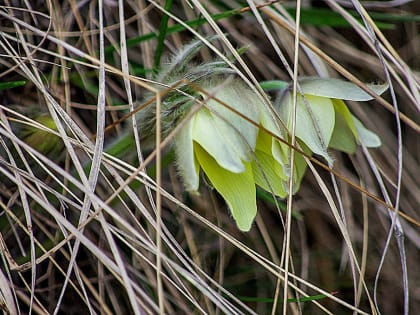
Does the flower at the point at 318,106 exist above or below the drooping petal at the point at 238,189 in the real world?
above

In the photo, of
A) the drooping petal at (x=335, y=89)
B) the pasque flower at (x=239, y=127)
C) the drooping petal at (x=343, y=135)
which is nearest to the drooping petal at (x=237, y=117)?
the pasque flower at (x=239, y=127)

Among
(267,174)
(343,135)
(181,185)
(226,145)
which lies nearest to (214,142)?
(226,145)

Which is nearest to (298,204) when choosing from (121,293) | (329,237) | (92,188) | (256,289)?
(329,237)

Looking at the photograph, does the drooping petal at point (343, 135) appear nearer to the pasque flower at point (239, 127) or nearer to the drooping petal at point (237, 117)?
the pasque flower at point (239, 127)

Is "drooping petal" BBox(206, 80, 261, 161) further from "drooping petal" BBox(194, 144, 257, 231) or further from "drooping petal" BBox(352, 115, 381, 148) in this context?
"drooping petal" BBox(352, 115, 381, 148)

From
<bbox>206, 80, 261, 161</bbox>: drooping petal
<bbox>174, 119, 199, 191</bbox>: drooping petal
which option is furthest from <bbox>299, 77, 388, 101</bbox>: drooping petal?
<bbox>174, 119, 199, 191</bbox>: drooping petal
